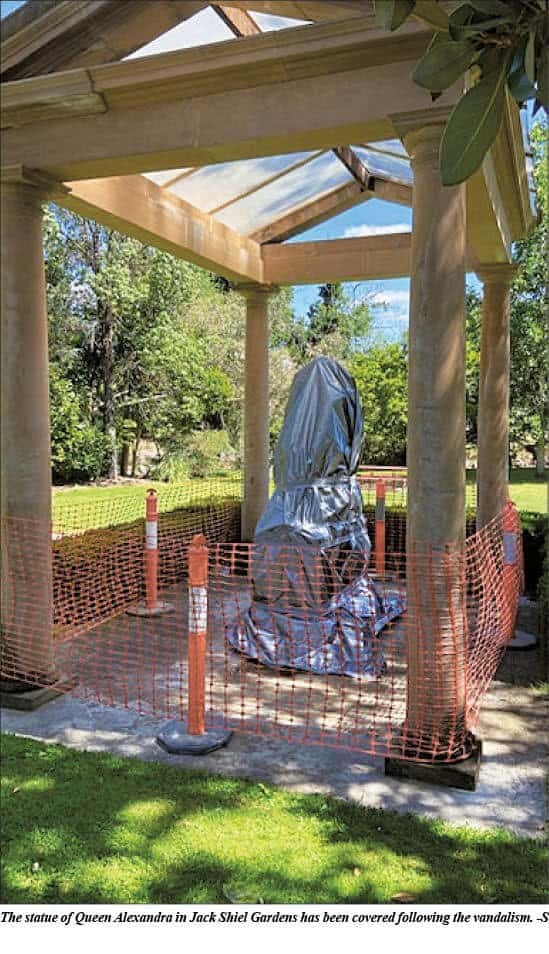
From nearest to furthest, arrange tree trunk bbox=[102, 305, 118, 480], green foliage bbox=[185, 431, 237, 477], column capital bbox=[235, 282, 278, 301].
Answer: column capital bbox=[235, 282, 278, 301] → tree trunk bbox=[102, 305, 118, 480] → green foliage bbox=[185, 431, 237, 477]

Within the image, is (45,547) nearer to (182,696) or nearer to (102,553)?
(182,696)

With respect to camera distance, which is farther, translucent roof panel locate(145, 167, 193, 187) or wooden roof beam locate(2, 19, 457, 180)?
translucent roof panel locate(145, 167, 193, 187)

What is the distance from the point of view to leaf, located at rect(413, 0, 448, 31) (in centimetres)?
89

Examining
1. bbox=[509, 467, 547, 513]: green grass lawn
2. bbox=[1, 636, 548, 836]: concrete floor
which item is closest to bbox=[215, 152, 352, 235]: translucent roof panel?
bbox=[1, 636, 548, 836]: concrete floor

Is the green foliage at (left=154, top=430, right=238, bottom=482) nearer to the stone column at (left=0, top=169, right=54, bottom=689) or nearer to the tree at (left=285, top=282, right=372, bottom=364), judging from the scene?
the tree at (left=285, top=282, right=372, bottom=364)

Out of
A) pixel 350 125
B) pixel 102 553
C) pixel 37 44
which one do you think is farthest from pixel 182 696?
pixel 37 44

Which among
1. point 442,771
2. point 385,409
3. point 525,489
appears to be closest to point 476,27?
point 442,771

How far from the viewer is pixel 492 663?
609cm

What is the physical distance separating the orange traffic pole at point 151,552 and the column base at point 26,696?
2674 millimetres

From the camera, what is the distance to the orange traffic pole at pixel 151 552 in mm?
8195

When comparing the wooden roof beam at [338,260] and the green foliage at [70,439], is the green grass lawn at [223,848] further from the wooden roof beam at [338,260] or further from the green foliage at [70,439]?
the green foliage at [70,439]

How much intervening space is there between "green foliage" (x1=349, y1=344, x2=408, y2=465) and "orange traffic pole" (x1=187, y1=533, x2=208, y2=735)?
1855 cm

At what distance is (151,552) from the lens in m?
8.23

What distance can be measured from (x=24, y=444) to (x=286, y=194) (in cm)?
544
